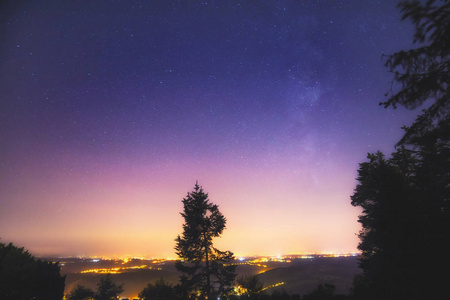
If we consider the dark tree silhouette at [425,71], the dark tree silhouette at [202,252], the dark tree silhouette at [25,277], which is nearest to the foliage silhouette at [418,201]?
the dark tree silhouette at [425,71]

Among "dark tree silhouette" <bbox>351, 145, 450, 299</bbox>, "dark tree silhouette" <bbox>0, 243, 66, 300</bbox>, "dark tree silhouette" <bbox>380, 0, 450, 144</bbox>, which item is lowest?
"dark tree silhouette" <bbox>0, 243, 66, 300</bbox>

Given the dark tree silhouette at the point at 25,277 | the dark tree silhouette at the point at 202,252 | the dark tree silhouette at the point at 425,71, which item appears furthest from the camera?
the dark tree silhouette at the point at 202,252

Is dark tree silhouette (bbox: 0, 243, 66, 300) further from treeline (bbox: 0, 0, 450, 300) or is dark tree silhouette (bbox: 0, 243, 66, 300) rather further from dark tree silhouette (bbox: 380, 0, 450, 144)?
dark tree silhouette (bbox: 380, 0, 450, 144)

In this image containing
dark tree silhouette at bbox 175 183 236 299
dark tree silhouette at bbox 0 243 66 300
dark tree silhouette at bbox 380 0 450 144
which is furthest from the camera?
dark tree silhouette at bbox 175 183 236 299

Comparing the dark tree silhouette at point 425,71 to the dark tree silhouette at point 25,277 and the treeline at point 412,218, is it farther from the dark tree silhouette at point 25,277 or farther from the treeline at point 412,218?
the dark tree silhouette at point 25,277

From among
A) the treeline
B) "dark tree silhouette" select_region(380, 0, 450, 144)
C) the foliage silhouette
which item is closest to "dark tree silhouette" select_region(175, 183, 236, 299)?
→ the treeline

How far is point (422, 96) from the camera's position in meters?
5.56

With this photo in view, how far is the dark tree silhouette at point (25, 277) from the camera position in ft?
44.8

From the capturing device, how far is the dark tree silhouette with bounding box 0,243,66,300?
13641 millimetres

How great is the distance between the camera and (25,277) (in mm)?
14672

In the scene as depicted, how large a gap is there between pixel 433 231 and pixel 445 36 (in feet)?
23.3

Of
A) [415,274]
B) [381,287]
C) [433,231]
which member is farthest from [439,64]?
[381,287]

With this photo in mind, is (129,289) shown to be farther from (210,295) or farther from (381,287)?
(381,287)

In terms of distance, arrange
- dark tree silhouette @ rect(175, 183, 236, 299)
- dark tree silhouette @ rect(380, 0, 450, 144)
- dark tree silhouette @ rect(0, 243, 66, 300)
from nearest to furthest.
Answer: dark tree silhouette @ rect(380, 0, 450, 144) < dark tree silhouette @ rect(0, 243, 66, 300) < dark tree silhouette @ rect(175, 183, 236, 299)
